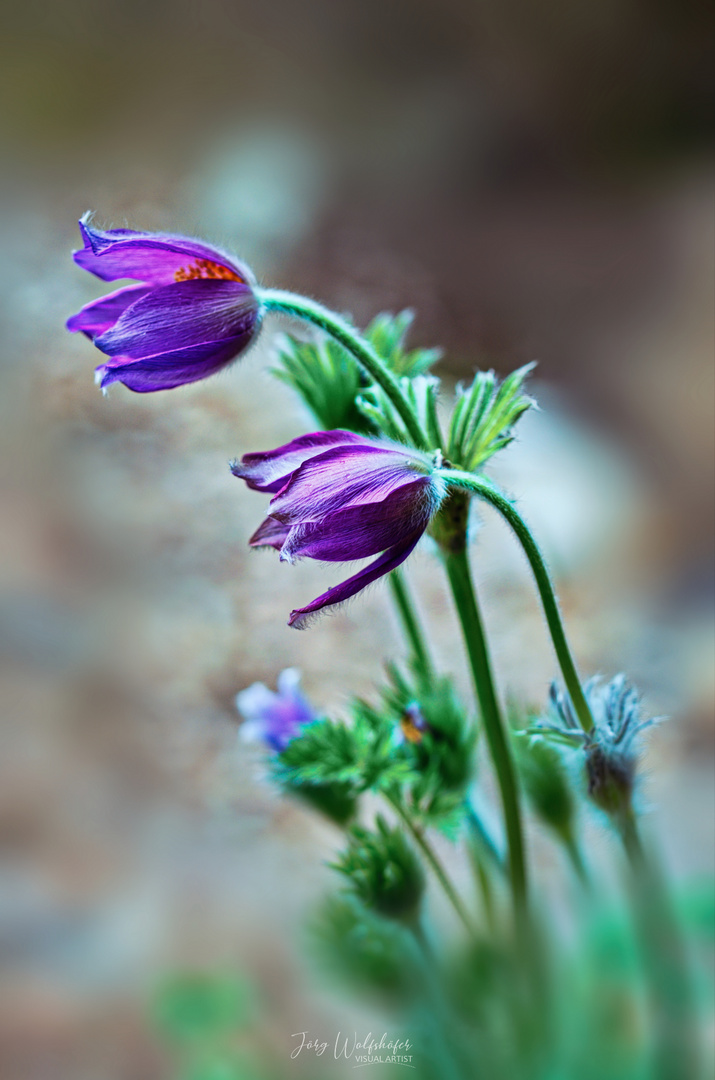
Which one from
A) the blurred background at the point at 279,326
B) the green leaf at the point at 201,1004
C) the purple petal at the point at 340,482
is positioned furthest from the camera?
the blurred background at the point at 279,326

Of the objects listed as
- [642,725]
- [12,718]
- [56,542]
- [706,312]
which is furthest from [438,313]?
[642,725]

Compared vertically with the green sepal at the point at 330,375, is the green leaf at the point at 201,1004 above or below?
below

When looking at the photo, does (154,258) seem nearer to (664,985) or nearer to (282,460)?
(282,460)

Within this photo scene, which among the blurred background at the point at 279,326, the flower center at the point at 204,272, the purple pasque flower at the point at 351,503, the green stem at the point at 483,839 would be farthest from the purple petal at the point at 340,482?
the blurred background at the point at 279,326

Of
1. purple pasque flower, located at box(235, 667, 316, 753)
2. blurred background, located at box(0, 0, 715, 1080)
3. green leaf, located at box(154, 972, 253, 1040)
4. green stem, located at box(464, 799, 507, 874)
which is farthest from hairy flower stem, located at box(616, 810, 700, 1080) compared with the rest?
blurred background, located at box(0, 0, 715, 1080)

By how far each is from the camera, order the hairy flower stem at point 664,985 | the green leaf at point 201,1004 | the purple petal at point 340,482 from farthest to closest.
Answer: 1. the green leaf at point 201,1004
2. the hairy flower stem at point 664,985
3. the purple petal at point 340,482

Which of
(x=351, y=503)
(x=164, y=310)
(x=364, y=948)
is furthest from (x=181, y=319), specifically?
(x=364, y=948)

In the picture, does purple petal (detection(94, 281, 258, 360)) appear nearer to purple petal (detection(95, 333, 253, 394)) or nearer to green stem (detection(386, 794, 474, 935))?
purple petal (detection(95, 333, 253, 394))

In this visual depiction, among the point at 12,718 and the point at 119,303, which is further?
the point at 12,718

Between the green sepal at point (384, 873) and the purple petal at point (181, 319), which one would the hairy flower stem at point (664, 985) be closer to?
the green sepal at point (384, 873)

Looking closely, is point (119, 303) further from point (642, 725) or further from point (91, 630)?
point (91, 630)
